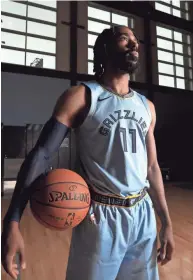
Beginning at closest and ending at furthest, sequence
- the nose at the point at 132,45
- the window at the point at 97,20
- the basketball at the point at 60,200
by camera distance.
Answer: the basketball at the point at 60,200, the nose at the point at 132,45, the window at the point at 97,20

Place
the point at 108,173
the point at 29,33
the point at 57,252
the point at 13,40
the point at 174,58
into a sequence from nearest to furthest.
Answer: the point at 108,173
the point at 57,252
the point at 13,40
the point at 29,33
the point at 174,58

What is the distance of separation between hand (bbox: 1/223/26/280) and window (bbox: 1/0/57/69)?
18.6ft

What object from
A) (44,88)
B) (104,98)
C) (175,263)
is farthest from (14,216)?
(44,88)

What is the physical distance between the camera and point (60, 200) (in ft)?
2.36

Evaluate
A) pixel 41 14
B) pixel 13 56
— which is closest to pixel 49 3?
pixel 41 14

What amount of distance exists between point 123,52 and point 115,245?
639 millimetres

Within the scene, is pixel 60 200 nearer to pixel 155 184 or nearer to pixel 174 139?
pixel 155 184

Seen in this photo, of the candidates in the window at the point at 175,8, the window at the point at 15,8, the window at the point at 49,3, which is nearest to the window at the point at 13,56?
the window at the point at 15,8

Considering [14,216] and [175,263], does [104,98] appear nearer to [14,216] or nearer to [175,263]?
[14,216]

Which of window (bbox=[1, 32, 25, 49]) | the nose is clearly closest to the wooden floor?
the nose

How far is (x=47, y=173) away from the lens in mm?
732

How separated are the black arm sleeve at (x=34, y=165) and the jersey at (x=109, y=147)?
0.08m

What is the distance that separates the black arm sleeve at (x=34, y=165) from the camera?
0.63m

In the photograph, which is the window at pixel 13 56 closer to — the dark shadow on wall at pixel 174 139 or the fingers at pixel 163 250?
the dark shadow on wall at pixel 174 139
